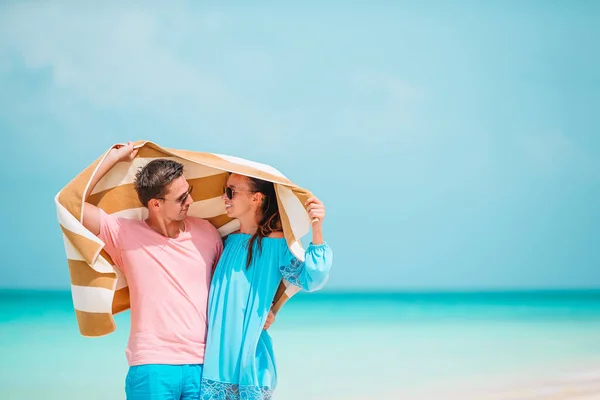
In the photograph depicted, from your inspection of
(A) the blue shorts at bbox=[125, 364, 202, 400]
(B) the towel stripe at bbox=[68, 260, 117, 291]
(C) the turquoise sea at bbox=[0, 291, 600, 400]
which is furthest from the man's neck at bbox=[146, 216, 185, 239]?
(C) the turquoise sea at bbox=[0, 291, 600, 400]

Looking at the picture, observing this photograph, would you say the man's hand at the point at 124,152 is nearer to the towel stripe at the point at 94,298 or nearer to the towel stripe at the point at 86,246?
the towel stripe at the point at 86,246

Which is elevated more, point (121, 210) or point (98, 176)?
point (98, 176)

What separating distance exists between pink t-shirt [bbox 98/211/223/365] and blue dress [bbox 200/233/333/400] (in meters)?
0.06

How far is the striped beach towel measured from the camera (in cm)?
286

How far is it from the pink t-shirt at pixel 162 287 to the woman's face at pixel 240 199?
0.19m

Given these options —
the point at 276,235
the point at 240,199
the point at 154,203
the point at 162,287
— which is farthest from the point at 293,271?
the point at 154,203

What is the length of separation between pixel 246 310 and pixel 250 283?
4.3 inches

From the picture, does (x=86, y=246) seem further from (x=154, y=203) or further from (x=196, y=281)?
(x=196, y=281)

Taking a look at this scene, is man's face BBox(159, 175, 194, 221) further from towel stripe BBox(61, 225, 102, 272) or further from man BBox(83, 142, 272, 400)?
towel stripe BBox(61, 225, 102, 272)

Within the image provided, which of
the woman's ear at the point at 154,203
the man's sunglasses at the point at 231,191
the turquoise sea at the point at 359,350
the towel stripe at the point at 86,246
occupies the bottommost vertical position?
the turquoise sea at the point at 359,350

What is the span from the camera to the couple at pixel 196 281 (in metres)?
2.85

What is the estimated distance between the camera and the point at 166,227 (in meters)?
3.06

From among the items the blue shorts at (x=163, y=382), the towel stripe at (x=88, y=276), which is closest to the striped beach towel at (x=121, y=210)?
the towel stripe at (x=88, y=276)

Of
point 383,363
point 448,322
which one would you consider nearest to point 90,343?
point 383,363
